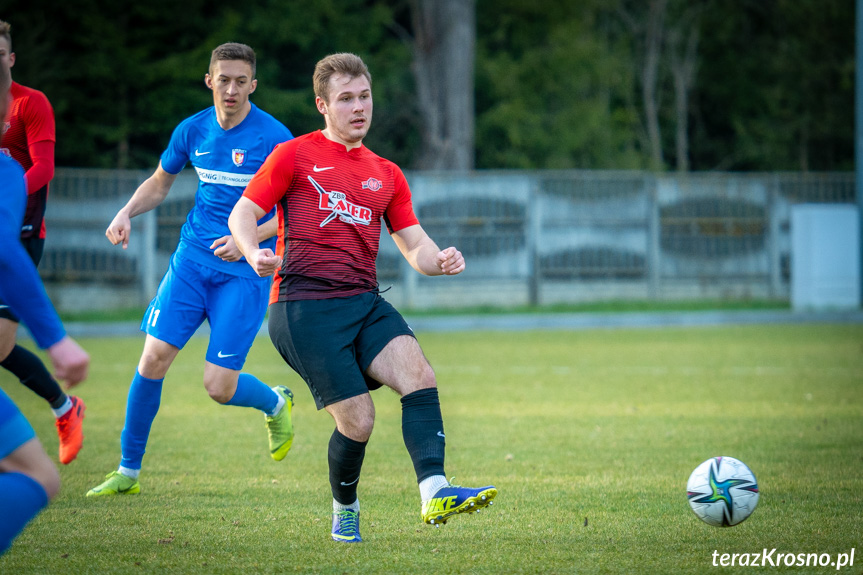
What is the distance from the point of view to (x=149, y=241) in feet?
68.6

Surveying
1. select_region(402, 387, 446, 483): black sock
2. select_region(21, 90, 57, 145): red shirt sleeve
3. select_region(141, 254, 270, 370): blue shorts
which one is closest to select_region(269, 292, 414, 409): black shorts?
select_region(402, 387, 446, 483): black sock

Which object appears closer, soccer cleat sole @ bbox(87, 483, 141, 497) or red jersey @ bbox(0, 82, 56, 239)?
soccer cleat sole @ bbox(87, 483, 141, 497)

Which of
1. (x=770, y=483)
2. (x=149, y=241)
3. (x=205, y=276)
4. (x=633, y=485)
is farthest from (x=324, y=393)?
(x=149, y=241)

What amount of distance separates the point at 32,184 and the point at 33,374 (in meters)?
1.31

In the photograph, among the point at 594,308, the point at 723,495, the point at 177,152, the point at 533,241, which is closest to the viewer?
the point at 723,495

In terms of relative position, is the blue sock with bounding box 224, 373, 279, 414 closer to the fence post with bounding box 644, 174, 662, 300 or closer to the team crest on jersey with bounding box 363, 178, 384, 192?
the team crest on jersey with bounding box 363, 178, 384, 192

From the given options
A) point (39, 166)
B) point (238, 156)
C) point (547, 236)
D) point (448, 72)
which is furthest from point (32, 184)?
point (448, 72)

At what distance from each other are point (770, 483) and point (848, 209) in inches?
664

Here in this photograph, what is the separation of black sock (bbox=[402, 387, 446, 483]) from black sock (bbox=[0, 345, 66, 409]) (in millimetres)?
3049

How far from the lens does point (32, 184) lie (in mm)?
6012

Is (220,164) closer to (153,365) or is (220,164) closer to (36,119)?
(36,119)

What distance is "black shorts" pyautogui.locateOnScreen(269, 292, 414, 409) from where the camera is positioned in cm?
459

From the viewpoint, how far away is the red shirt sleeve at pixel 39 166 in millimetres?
6020

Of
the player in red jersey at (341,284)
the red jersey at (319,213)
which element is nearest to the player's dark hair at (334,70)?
the player in red jersey at (341,284)
